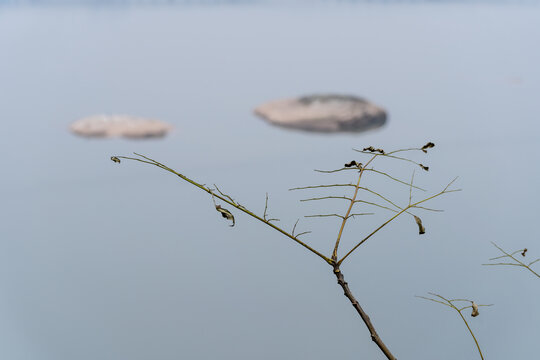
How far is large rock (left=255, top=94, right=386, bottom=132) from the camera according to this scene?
1.01m

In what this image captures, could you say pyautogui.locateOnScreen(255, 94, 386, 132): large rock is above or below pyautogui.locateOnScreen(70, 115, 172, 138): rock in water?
above

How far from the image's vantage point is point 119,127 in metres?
0.98

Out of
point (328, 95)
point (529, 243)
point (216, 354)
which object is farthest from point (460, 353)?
point (328, 95)

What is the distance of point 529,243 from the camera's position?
37.6 inches

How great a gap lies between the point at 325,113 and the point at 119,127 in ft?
1.28

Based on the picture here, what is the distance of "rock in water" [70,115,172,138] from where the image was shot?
973mm

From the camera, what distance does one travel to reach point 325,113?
101cm

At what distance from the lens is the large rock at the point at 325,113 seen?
1009 millimetres

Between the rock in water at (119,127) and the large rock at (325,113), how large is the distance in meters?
0.20

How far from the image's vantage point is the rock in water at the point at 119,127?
3.19 ft

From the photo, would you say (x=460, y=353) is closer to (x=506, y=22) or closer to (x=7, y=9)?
(x=506, y=22)

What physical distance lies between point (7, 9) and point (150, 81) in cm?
28

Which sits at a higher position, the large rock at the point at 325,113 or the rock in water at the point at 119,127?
the large rock at the point at 325,113

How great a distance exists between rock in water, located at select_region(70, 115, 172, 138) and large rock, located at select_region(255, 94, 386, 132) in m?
0.20
